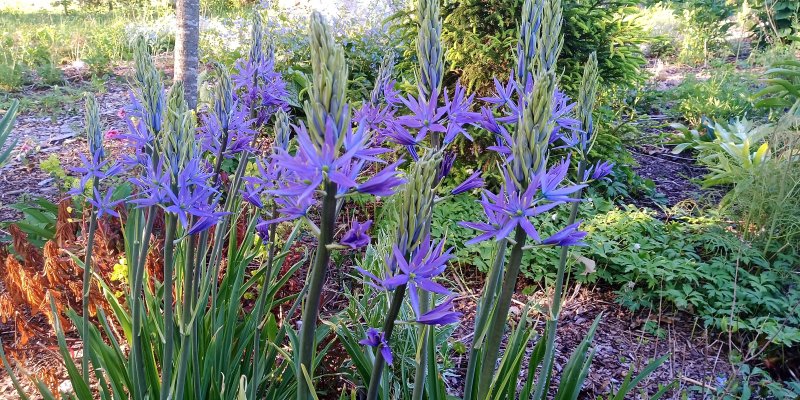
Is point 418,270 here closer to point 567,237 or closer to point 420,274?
point 420,274

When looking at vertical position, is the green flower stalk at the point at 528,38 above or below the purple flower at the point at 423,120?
above

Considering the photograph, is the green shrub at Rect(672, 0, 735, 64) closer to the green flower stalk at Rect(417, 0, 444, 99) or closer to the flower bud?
the green flower stalk at Rect(417, 0, 444, 99)

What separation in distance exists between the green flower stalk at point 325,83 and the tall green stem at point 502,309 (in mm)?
520

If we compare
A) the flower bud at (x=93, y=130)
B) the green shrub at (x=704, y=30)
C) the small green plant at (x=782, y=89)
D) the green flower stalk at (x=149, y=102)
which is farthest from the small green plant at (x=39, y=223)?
the green shrub at (x=704, y=30)

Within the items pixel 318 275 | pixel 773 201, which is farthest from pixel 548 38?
pixel 773 201

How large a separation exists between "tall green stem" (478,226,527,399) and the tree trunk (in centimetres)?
485

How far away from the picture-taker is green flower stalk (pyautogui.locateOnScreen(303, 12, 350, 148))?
0.93 m

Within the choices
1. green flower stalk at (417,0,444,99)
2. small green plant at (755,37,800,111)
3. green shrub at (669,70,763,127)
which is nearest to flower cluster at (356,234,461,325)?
green flower stalk at (417,0,444,99)

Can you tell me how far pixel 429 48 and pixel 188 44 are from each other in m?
4.87

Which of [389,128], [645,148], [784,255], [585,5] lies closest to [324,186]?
[389,128]

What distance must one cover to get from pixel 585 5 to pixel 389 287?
15.4ft

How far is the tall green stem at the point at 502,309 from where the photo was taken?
1246 millimetres

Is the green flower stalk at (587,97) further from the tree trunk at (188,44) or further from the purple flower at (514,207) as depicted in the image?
the tree trunk at (188,44)

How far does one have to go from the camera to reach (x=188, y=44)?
5.57 m
